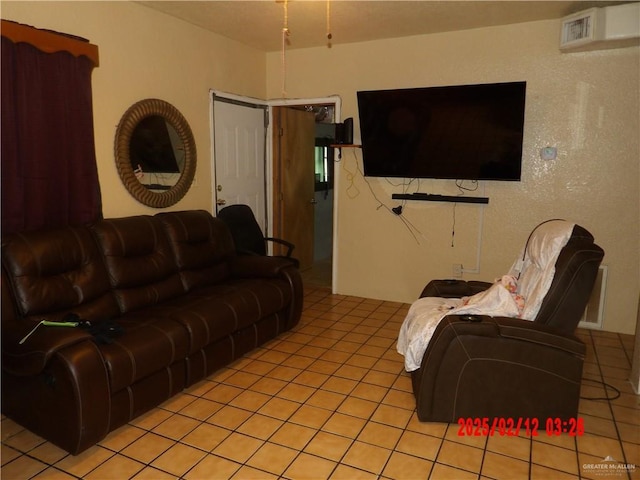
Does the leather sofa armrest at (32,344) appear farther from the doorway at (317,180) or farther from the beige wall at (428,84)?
the doorway at (317,180)

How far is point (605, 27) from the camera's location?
343 cm

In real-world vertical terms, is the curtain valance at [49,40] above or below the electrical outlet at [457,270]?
above

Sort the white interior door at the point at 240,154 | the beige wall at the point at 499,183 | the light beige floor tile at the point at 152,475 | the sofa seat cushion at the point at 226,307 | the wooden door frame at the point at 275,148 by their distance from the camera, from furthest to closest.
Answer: the wooden door frame at the point at 275,148, the white interior door at the point at 240,154, the beige wall at the point at 499,183, the sofa seat cushion at the point at 226,307, the light beige floor tile at the point at 152,475

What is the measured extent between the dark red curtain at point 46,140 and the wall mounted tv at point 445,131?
97.8 inches

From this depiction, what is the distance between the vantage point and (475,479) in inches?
84.1

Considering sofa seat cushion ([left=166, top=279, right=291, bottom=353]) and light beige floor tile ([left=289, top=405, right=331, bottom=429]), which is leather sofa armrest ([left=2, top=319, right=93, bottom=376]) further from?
light beige floor tile ([left=289, top=405, right=331, bottom=429])

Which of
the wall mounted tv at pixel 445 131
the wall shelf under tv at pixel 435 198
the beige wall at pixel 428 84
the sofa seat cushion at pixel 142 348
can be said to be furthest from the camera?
the wall shelf under tv at pixel 435 198

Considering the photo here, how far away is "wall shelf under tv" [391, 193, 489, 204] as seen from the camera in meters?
4.30

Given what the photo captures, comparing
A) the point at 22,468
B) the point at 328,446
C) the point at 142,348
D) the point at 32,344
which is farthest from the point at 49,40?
the point at 328,446

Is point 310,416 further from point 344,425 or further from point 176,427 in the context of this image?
point 176,427

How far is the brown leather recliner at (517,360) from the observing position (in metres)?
2.42

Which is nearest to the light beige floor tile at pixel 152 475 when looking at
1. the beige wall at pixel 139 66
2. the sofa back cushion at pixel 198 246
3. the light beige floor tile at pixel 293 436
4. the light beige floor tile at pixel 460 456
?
the light beige floor tile at pixel 293 436

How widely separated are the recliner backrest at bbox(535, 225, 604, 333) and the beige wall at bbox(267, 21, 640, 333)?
169 centimetres

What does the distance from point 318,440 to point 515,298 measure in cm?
142
